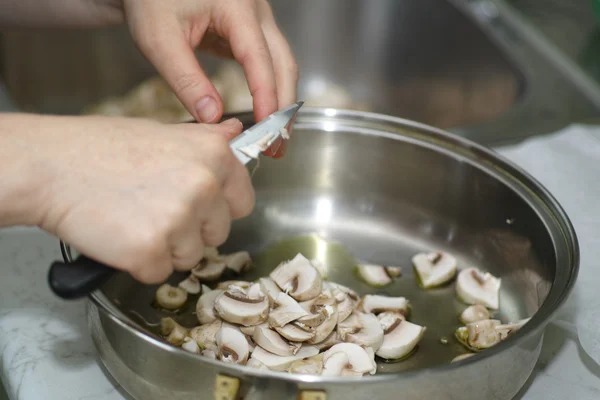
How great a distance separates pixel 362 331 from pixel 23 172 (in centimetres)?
39

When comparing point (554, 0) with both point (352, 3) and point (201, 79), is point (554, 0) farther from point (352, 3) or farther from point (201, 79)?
point (201, 79)

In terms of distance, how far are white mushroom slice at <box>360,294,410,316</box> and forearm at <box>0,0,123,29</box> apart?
21.8 inches

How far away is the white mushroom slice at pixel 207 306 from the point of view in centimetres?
78

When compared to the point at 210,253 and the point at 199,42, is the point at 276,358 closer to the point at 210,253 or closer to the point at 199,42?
the point at 210,253


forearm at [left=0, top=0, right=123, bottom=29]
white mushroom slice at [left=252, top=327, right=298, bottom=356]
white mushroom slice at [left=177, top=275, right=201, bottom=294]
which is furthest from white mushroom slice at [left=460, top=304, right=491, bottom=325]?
forearm at [left=0, top=0, right=123, bottom=29]

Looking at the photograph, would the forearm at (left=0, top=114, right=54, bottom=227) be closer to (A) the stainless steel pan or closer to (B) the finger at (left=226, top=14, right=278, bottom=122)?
(A) the stainless steel pan

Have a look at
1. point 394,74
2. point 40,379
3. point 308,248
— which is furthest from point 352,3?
point 40,379

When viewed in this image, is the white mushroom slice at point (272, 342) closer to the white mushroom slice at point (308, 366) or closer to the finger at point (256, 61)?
A: the white mushroom slice at point (308, 366)

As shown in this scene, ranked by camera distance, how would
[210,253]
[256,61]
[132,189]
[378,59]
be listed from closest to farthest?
1. [132,189]
2. [256,61]
3. [210,253]
4. [378,59]

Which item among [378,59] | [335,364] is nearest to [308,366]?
[335,364]

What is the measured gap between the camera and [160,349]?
0.60 meters

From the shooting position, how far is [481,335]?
0.78m

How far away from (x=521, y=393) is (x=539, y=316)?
153 millimetres

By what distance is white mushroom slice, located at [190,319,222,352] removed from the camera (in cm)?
74
